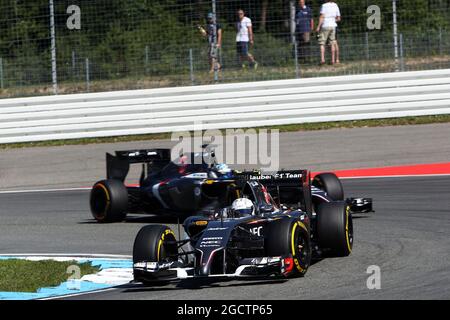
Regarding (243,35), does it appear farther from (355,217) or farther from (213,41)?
(355,217)

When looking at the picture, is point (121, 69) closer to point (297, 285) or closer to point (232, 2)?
point (232, 2)

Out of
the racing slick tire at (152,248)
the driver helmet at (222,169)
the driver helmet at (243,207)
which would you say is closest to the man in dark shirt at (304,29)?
the driver helmet at (222,169)

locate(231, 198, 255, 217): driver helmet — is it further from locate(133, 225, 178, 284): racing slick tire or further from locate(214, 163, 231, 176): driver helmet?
locate(214, 163, 231, 176): driver helmet

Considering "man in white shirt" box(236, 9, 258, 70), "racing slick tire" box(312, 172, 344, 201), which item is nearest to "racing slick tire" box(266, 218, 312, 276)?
"racing slick tire" box(312, 172, 344, 201)

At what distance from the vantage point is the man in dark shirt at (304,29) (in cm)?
2170

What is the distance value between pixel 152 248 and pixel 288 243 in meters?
1.28

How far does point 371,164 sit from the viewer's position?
60.3 feet

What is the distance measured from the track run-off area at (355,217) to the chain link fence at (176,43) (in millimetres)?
1669

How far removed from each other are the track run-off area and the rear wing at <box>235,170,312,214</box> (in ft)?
2.50

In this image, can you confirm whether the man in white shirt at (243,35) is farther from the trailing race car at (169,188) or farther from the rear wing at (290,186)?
the rear wing at (290,186)

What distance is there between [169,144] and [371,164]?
4.24 meters

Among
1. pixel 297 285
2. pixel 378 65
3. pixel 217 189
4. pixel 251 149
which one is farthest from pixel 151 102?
pixel 297 285

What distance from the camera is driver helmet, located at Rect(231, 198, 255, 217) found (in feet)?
34.2
